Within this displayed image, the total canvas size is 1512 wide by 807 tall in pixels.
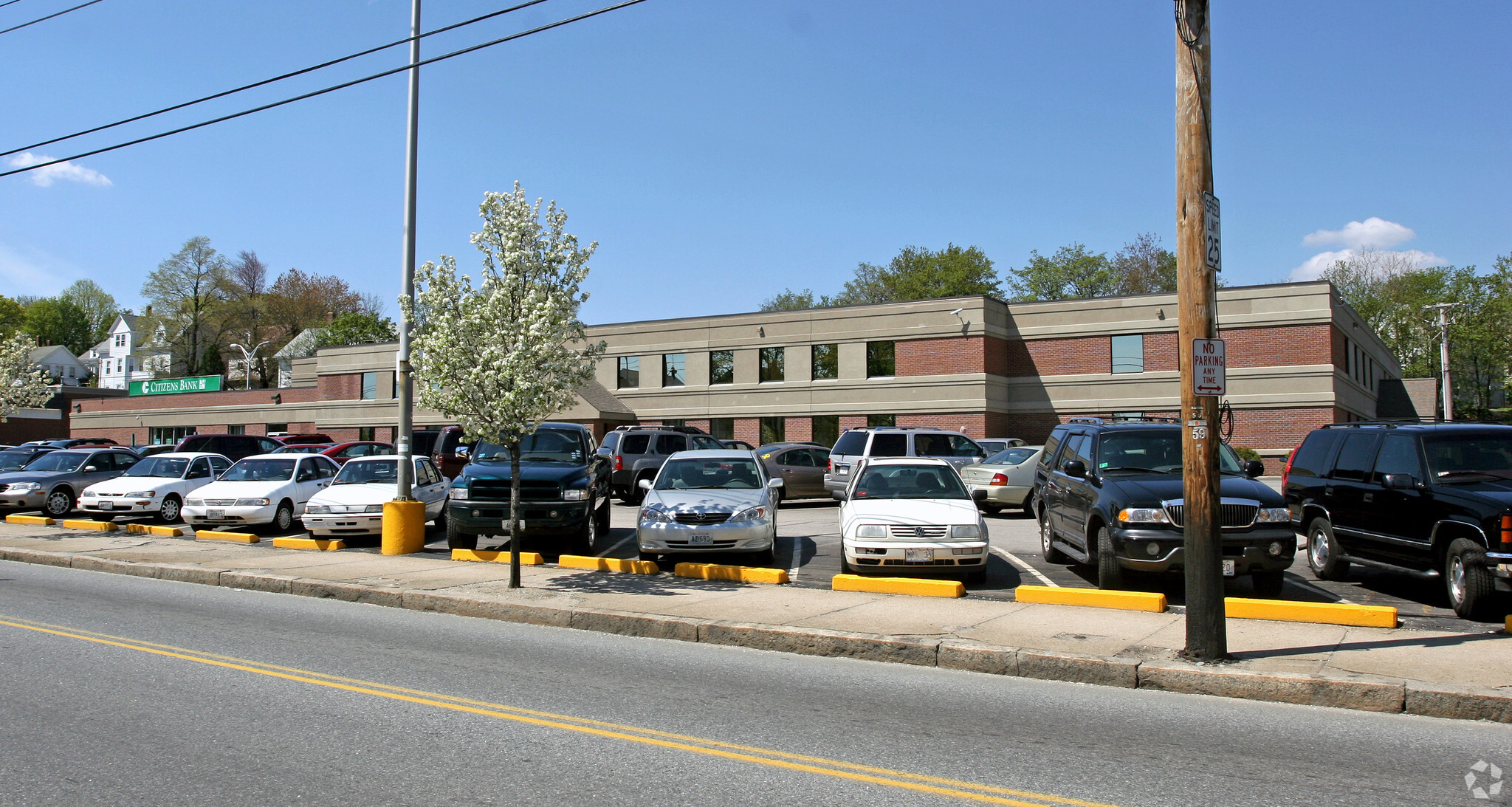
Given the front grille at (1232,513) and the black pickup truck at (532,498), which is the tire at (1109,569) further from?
the black pickup truck at (532,498)

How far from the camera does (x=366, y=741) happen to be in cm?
532

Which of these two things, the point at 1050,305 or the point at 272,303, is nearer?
the point at 1050,305

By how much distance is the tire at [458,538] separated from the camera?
13.7 meters

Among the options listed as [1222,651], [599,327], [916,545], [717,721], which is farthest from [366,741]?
[599,327]

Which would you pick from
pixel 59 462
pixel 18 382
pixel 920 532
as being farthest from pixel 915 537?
pixel 18 382

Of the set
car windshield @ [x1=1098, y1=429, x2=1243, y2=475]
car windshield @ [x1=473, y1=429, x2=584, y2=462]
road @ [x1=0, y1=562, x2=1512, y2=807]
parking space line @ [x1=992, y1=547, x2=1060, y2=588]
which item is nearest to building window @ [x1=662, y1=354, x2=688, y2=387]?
car windshield @ [x1=473, y1=429, x2=584, y2=462]

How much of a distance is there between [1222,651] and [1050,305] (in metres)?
32.1

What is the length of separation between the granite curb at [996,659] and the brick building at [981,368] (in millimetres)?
28254

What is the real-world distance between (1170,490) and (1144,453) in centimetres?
126

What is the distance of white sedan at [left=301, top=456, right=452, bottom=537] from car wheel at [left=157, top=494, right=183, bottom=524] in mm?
5374

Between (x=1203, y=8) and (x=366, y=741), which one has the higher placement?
(x=1203, y=8)

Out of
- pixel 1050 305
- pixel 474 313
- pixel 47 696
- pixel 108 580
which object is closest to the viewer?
pixel 47 696

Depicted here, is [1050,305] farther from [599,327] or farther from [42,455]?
[42,455]

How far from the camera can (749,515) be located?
1205cm
